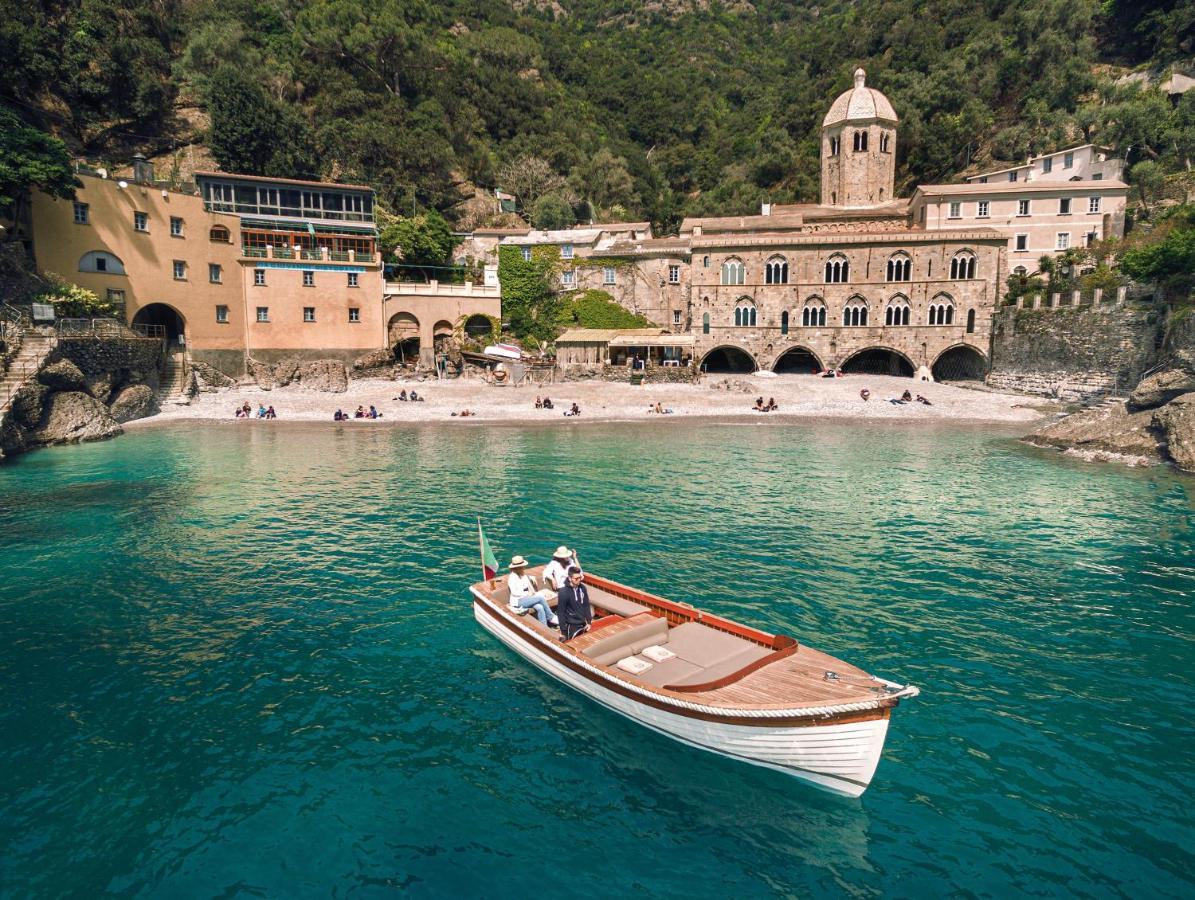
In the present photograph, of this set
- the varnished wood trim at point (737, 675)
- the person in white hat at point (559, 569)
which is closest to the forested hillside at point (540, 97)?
the person in white hat at point (559, 569)

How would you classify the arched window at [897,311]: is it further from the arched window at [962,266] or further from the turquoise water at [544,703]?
the turquoise water at [544,703]

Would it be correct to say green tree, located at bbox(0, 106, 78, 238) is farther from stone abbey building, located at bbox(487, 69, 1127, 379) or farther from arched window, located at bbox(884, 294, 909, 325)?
arched window, located at bbox(884, 294, 909, 325)

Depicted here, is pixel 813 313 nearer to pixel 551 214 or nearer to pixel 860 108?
pixel 860 108

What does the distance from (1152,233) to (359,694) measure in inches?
Answer: 2518

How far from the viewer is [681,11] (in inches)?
5861

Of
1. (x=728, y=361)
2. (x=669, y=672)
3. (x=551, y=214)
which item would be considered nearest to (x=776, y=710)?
(x=669, y=672)

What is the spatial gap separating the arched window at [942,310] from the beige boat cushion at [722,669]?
2146 inches

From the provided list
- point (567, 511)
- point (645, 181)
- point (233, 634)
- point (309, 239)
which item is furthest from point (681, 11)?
point (233, 634)

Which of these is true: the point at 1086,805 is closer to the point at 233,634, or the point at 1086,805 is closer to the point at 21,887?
the point at 21,887

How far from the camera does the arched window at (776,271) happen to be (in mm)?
60094

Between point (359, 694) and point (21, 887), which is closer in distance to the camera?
point (21, 887)

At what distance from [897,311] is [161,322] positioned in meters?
61.2

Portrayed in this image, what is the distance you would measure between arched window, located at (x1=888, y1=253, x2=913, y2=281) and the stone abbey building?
0.28ft

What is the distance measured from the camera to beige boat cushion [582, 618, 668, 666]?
1241cm
